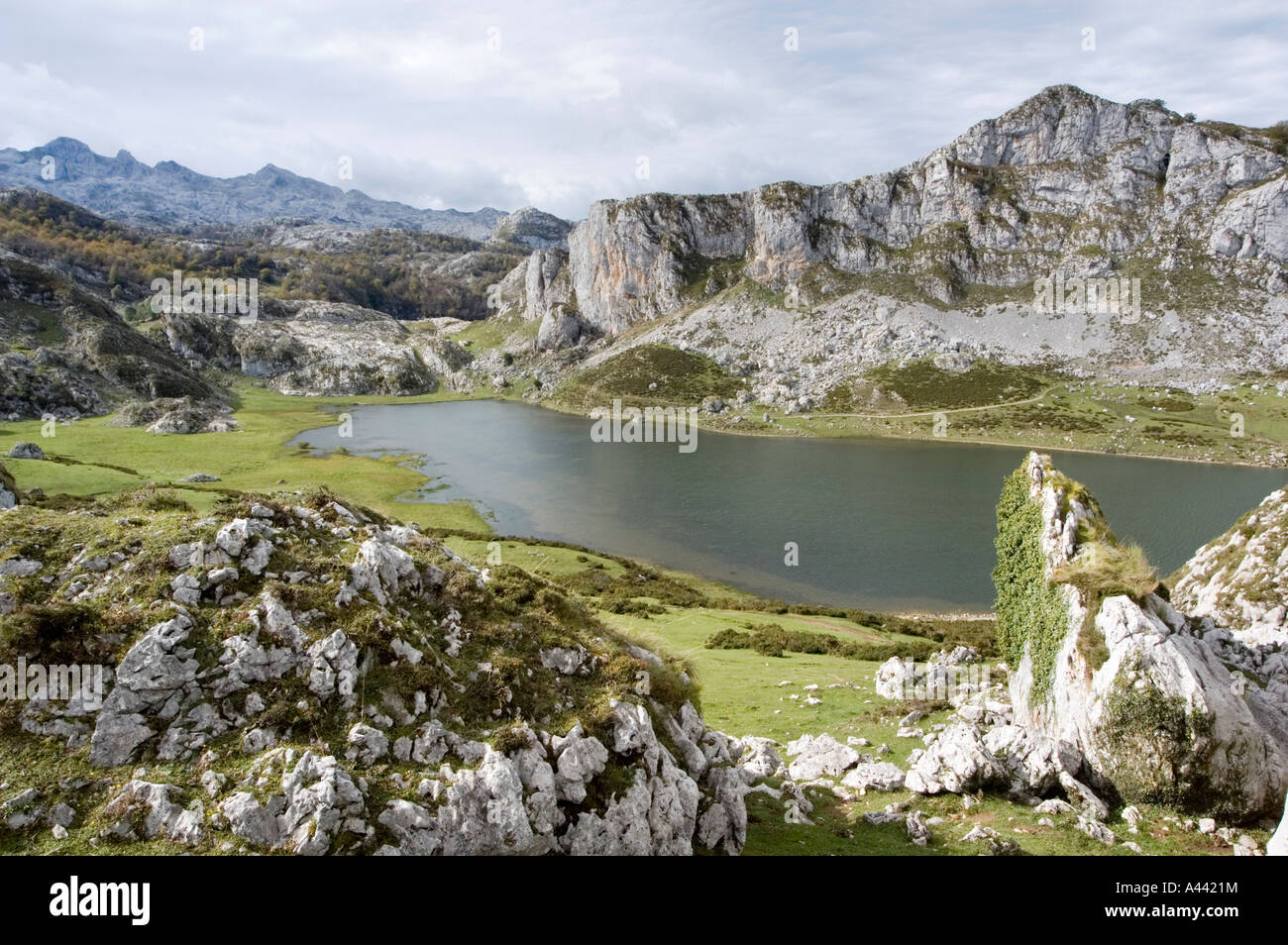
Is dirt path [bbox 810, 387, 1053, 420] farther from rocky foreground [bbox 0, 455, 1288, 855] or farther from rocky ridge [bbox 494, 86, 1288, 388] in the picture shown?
rocky foreground [bbox 0, 455, 1288, 855]

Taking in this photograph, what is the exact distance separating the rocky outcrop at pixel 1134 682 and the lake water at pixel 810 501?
93.1 ft

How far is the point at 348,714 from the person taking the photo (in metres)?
10.5

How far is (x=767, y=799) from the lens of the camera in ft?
52.2

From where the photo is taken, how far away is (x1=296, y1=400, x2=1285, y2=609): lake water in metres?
52.9

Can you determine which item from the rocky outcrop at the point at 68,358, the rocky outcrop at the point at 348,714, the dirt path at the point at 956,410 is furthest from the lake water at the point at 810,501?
the rocky outcrop at the point at 348,714

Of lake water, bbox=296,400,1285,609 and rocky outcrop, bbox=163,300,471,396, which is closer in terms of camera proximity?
lake water, bbox=296,400,1285,609

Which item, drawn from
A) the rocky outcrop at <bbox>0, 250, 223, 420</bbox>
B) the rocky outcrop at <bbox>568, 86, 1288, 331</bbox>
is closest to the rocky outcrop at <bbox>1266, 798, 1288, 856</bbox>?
the rocky outcrop at <bbox>0, 250, 223, 420</bbox>

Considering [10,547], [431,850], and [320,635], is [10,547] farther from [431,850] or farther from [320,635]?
[431,850]

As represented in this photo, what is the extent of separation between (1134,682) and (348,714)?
17.8 m

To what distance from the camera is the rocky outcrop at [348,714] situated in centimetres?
910

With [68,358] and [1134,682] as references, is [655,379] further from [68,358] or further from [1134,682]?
[1134,682]

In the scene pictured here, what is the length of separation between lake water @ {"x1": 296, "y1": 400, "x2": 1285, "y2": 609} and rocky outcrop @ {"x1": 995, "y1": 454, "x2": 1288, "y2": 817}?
93.1 ft

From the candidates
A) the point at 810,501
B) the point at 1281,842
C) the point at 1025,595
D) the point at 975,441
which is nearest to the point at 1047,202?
the point at 975,441
